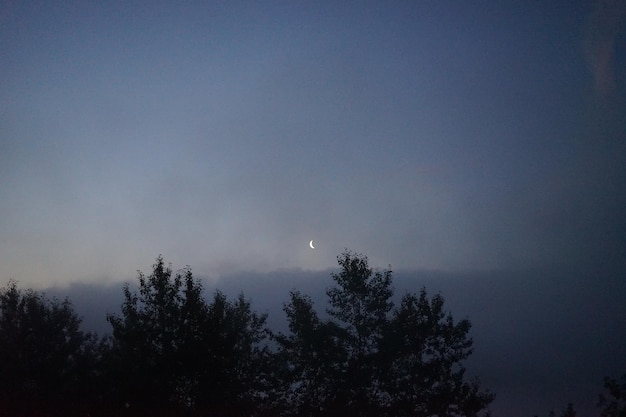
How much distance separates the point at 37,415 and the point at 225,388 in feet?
35.8

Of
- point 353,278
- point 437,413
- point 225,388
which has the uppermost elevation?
point 353,278

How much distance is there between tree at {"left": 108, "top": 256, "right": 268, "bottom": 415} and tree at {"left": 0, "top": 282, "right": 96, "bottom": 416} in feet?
16.0

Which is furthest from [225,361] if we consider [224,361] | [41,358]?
[41,358]

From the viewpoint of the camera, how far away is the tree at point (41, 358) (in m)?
29.9

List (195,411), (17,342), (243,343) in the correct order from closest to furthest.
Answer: (195,411), (17,342), (243,343)

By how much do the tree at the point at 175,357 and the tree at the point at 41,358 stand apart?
192 inches

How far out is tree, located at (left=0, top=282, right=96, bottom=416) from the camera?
29891 millimetres

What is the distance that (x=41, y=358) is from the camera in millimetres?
33281

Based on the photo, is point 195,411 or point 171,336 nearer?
point 195,411

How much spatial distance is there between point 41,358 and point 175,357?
1289 centimetres

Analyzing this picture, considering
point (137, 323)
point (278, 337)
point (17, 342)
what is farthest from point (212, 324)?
point (17, 342)

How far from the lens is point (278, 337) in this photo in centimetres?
3412

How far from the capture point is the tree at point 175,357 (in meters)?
26.5

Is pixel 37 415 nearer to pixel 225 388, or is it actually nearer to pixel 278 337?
pixel 225 388
